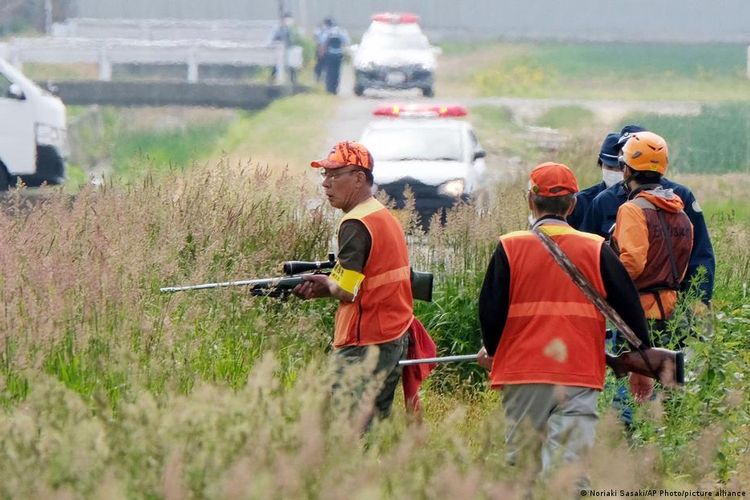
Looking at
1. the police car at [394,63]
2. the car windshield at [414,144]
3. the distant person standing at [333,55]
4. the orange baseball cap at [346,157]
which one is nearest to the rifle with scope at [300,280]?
the orange baseball cap at [346,157]

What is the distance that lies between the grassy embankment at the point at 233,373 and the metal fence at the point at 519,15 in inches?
1653

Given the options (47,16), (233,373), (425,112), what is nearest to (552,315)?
(233,373)

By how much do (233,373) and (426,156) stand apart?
1453 centimetres

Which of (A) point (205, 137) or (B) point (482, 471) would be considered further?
(A) point (205, 137)

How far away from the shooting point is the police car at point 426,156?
20875 millimetres

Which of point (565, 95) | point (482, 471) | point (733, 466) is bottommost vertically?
point (565, 95)

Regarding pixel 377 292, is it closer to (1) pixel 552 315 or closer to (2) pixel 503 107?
(1) pixel 552 315

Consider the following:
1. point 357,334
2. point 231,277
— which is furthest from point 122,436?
point 231,277

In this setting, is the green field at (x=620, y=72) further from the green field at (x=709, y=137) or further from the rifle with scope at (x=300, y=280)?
the rifle with scope at (x=300, y=280)

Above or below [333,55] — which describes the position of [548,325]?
above

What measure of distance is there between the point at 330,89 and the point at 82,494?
3612cm

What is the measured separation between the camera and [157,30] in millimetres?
48781

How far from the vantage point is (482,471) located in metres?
5.23

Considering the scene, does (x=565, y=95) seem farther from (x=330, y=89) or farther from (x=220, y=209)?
(x=220, y=209)
